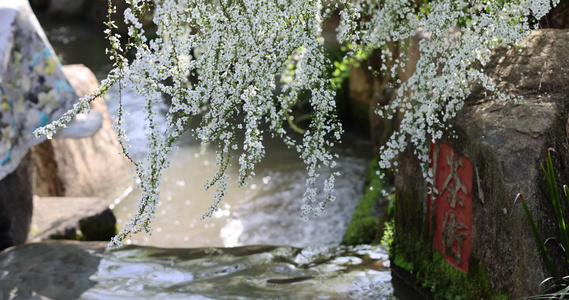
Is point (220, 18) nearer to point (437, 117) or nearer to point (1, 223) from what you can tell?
point (437, 117)

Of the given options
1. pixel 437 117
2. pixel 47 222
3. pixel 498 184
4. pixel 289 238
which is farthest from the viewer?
pixel 289 238

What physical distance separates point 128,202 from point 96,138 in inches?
29.5

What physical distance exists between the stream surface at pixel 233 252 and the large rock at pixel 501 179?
0.52 metres

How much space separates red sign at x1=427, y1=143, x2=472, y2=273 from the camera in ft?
10.0

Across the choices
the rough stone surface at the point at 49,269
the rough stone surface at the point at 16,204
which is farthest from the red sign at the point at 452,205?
the rough stone surface at the point at 16,204

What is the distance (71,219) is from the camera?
490cm

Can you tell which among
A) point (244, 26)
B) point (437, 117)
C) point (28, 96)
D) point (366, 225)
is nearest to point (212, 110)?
point (244, 26)

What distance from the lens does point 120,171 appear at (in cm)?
646

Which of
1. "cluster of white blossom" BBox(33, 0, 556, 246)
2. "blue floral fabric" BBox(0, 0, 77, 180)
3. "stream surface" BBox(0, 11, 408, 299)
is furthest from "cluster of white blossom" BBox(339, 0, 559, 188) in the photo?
"blue floral fabric" BBox(0, 0, 77, 180)

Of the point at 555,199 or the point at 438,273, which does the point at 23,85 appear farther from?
the point at 555,199

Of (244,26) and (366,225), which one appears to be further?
(366,225)

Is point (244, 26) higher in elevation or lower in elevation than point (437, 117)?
higher

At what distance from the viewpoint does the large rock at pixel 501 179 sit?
2.70 meters

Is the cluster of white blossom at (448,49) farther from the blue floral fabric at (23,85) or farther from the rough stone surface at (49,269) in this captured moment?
the blue floral fabric at (23,85)
